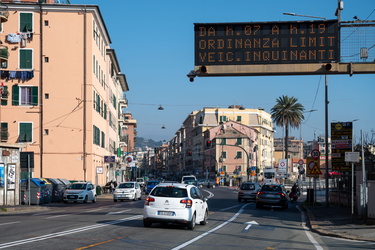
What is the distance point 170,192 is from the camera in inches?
761

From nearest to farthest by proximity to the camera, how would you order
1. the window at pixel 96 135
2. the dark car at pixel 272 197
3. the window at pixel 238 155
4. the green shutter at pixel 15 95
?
1. the dark car at pixel 272 197
2. the green shutter at pixel 15 95
3. the window at pixel 96 135
4. the window at pixel 238 155

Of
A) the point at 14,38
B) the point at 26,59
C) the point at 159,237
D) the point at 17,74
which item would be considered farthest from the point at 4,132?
the point at 159,237

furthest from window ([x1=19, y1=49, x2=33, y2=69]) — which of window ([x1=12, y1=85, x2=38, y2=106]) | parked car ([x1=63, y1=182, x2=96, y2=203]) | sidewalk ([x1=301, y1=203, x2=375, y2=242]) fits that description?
sidewalk ([x1=301, y1=203, x2=375, y2=242])

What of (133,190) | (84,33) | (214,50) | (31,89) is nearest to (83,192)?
(133,190)

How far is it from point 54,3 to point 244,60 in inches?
1504

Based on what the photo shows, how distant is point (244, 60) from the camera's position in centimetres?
2030

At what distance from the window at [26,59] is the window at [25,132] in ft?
18.0

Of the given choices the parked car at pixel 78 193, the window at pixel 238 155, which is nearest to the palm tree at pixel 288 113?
A: the window at pixel 238 155

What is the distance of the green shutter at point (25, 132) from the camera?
52.4 meters

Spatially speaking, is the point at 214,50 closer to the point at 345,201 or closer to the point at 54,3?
the point at 345,201

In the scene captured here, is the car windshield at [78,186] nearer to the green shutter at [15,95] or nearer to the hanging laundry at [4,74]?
the green shutter at [15,95]

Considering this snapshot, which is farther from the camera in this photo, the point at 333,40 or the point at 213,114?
the point at 213,114

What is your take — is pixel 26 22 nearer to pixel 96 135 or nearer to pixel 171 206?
pixel 96 135

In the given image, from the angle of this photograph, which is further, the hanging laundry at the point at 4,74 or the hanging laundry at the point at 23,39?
the hanging laundry at the point at 23,39
